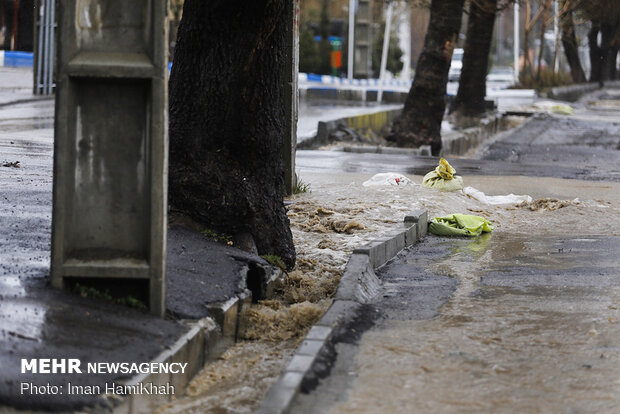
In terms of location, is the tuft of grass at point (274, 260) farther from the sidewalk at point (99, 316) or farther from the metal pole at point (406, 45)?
the metal pole at point (406, 45)

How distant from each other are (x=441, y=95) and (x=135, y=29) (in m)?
15.1

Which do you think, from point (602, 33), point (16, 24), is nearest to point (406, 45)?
point (602, 33)

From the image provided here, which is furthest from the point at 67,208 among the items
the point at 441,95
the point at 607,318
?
the point at 441,95

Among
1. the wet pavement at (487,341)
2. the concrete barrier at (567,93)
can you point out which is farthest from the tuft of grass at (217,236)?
the concrete barrier at (567,93)

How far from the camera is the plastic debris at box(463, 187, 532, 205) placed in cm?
1181

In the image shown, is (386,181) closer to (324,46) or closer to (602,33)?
(324,46)

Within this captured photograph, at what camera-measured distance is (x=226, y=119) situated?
729 centimetres

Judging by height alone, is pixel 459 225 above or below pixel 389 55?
below

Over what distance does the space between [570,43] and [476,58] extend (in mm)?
30791

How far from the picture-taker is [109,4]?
501 centimetres

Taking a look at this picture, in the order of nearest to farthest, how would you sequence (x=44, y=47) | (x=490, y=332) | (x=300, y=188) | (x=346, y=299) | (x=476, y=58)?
(x=490, y=332), (x=346, y=299), (x=300, y=188), (x=44, y=47), (x=476, y=58)

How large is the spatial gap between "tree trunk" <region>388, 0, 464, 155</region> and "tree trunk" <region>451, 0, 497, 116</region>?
6.35 metres

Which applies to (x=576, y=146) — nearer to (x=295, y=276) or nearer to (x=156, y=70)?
(x=295, y=276)

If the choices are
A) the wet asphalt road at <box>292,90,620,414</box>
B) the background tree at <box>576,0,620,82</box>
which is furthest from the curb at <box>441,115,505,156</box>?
the background tree at <box>576,0,620,82</box>
